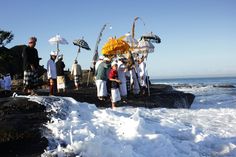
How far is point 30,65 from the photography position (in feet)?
31.9

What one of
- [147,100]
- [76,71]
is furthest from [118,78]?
[76,71]

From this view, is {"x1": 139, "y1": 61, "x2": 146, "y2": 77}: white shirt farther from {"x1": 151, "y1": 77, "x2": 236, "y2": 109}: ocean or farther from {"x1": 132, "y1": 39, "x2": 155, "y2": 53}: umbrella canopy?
{"x1": 151, "y1": 77, "x2": 236, "y2": 109}: ocean

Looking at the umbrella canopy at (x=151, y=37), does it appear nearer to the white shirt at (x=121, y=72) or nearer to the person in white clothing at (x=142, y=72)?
the person in white clothing at (x=142, y=72)

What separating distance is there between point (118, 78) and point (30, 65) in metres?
3.66

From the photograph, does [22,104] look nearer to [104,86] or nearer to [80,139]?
[80,139]

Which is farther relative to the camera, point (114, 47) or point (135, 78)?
point (135, 78)

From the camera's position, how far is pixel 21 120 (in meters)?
6.38

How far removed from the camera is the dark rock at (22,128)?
5375 mm

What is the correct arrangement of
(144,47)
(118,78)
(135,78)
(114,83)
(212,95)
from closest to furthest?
(114,83) < (118,78) < (135,78) < (144,47) < (212,95)

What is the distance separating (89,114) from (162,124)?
195 centimetres

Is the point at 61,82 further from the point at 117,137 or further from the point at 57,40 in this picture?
the point at 117,137

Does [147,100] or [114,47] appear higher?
[114,47]

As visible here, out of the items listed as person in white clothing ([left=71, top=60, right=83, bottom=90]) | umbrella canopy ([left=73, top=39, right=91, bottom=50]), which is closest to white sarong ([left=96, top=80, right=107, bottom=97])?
person in white clothing ([left=71, top=60, right=83, bottom=90])

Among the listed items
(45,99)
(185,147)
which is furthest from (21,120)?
(185,147)
